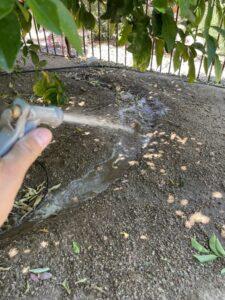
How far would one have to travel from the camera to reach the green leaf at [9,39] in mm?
599

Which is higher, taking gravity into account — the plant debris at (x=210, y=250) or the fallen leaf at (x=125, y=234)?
the fallen leaf at (x=125, y=234)

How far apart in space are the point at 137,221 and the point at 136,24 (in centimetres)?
110

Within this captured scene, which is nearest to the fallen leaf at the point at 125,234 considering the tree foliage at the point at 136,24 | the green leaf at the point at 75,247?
the green leaf at the point at 75,247

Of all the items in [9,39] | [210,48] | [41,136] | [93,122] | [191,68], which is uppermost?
[9,39]

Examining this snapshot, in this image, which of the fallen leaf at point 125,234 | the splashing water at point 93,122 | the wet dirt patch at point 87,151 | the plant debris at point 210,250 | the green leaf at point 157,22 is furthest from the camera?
the splashing water at point 93,122

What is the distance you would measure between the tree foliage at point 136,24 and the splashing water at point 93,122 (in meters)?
1.05

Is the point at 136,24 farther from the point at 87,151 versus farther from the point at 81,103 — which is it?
the point at 81,103

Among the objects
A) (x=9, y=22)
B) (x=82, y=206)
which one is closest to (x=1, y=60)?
(x=9, y=22)

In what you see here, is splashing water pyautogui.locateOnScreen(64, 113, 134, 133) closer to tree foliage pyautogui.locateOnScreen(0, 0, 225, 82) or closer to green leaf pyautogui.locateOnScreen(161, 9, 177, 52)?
tree foliage pyautogui.locateOnScreen(0, 0, 225, 82)

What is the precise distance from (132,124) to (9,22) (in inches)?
99.5

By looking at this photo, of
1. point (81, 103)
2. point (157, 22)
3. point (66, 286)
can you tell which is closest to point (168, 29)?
point (157, 22)

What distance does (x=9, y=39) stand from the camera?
0.61 m

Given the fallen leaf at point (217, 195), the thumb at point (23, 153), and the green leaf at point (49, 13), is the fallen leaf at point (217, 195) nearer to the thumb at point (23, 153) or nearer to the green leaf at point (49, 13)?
the thumb at point (23, 153)

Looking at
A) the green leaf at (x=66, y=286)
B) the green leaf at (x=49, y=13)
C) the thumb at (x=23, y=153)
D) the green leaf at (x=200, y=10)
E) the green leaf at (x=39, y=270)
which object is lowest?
the green leaf at (x=66, y=286)
